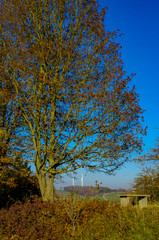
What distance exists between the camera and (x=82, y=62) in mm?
10453

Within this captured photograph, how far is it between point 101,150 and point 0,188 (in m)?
7.19

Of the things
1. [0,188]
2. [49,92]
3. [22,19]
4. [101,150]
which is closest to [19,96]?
[49,92]

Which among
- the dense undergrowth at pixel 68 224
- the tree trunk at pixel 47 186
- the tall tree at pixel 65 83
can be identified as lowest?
the dense undergrowth at pixel 68 224

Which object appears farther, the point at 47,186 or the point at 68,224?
the point at 47,186

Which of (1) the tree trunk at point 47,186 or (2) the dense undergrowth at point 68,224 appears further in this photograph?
(1) the tree trunk at point 47,186

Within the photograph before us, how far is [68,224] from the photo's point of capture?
8727mm

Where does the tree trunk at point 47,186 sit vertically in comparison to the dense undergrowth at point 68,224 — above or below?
above

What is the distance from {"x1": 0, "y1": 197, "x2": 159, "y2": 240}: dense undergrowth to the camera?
7.54m

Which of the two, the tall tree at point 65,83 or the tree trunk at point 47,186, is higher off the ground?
the tall tree at point 65,83

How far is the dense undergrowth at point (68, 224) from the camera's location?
7.54 metres

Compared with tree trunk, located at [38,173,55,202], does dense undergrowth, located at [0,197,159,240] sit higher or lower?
lower

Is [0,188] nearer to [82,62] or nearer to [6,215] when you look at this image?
[6,215]

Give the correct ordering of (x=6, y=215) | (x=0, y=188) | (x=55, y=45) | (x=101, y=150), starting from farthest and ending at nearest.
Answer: (x=0, y=188), (x=55, y=45), (x=101, y=150), (x=6, y=215)

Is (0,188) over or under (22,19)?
under
